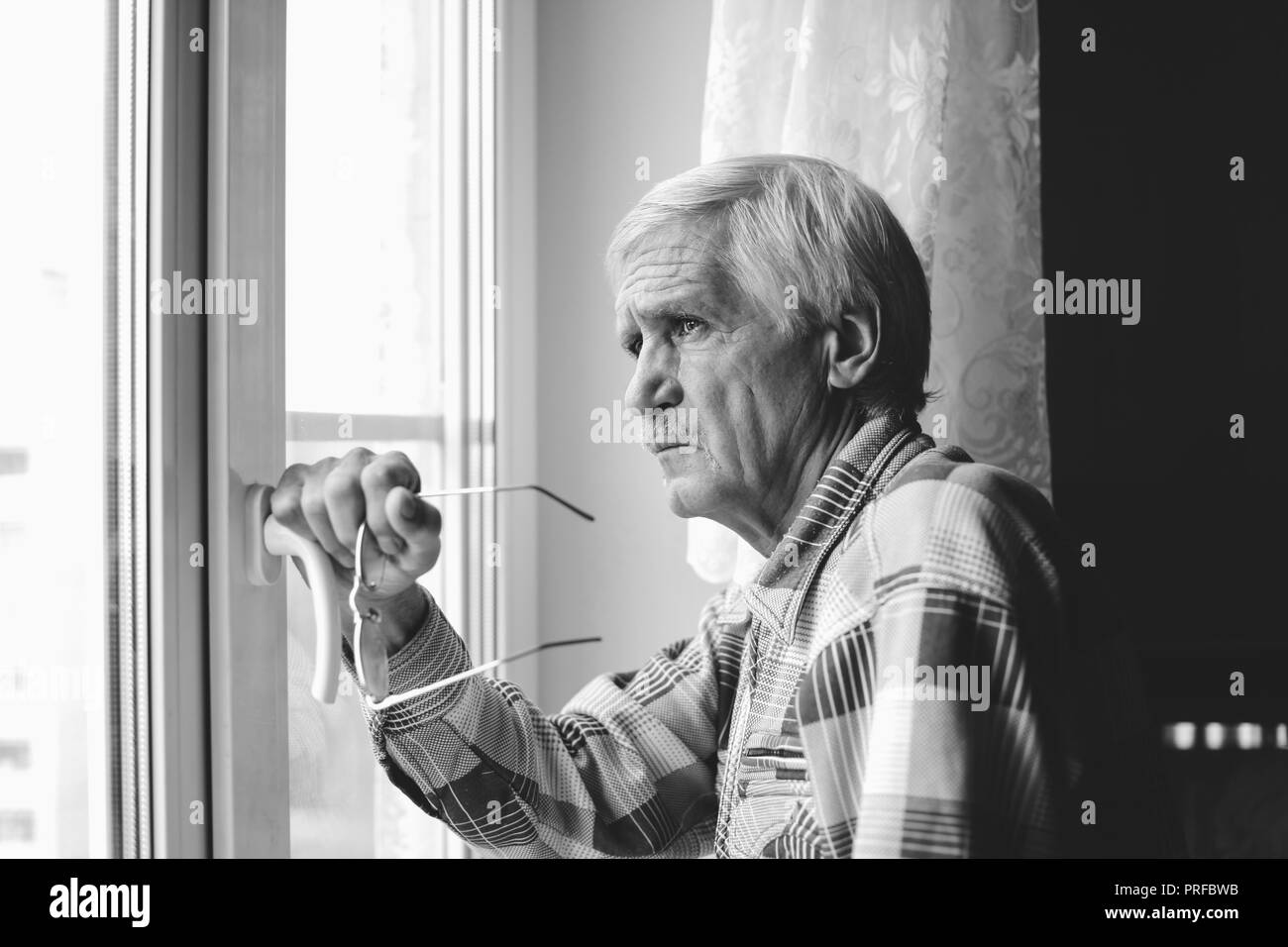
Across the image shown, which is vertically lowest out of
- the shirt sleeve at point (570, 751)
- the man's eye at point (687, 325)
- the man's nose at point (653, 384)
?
the shirt sleeve at point (570, 751)

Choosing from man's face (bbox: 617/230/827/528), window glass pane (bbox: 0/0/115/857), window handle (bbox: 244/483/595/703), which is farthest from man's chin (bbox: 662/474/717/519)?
window glass pane (bbox: 0/0/115/857)

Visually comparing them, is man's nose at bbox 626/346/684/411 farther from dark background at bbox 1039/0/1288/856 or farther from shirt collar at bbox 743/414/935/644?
dark background at bbox 1039/0/1288/856

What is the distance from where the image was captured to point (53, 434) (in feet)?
1.71

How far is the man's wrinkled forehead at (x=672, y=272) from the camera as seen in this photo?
0.75 meters

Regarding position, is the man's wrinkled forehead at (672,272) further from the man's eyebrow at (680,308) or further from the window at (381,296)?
the window at (381,296)

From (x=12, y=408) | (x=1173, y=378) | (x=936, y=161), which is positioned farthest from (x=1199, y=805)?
(x=12, y=408)

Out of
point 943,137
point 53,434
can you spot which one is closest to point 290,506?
point 53,434

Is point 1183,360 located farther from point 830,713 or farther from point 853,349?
point 830,713

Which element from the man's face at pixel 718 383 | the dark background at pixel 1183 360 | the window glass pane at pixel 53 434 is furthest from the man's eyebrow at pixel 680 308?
the dark background at pixel 1183 360

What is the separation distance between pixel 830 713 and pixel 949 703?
0.09 meters

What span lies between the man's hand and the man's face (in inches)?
9.8

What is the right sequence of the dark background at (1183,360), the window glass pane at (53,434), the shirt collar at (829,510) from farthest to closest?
the dark background at (1183,360) < the shirt collar at (829,510) < the window glass pane at (53,434)

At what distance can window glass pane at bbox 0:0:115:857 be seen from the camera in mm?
501

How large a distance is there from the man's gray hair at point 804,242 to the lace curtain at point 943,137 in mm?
227
